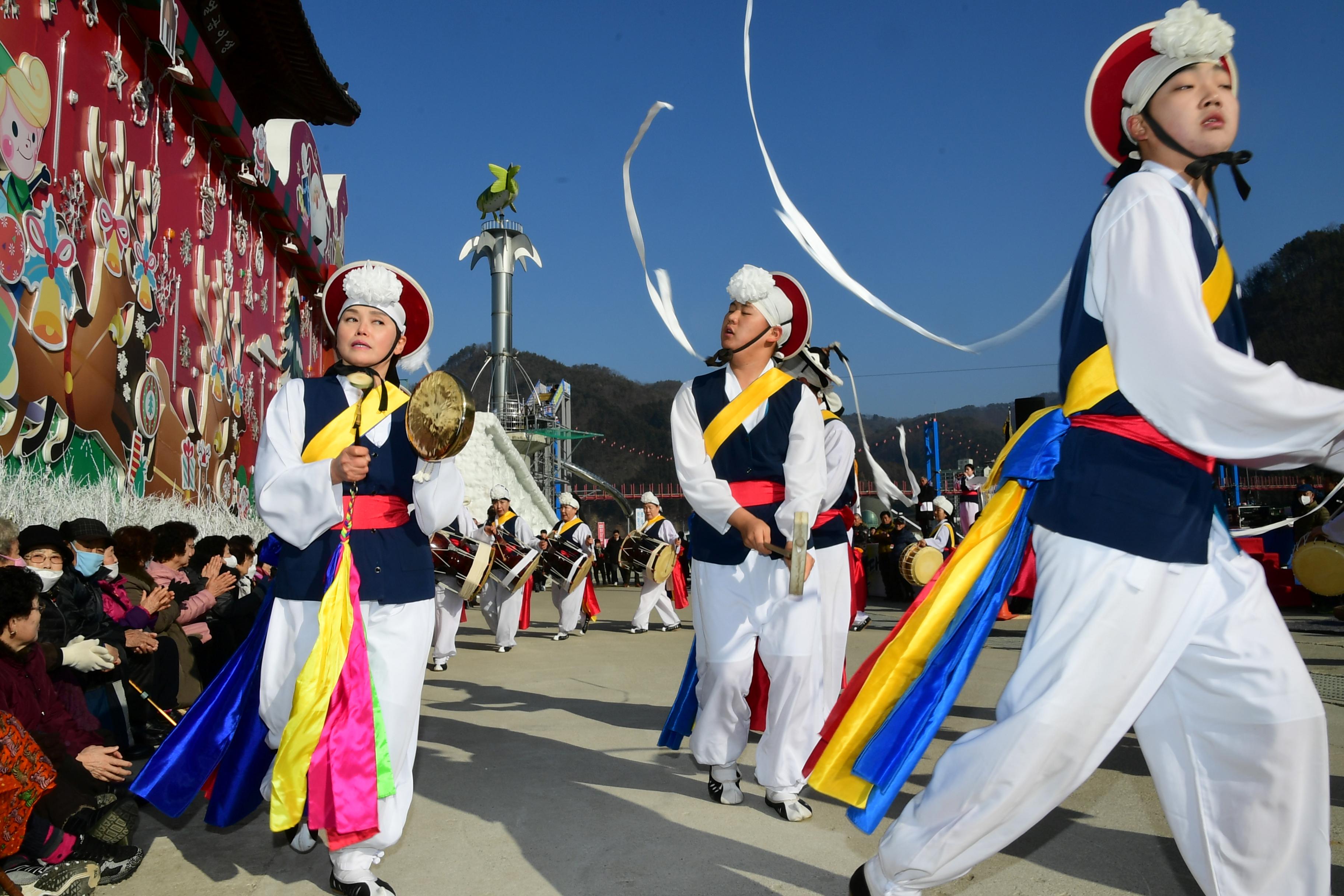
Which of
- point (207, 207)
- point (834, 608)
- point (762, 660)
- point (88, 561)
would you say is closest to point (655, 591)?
point (207, 207)

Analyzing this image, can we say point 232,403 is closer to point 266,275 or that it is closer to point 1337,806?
point 266,275

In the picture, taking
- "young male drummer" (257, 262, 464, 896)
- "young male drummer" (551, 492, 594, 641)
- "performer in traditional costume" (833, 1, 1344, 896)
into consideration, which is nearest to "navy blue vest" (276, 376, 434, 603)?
"young male drummer" (257, 262, 464, 896)

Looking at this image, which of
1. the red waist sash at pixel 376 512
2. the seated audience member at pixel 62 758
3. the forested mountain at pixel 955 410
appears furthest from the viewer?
the forested mountain at pixel 955 410

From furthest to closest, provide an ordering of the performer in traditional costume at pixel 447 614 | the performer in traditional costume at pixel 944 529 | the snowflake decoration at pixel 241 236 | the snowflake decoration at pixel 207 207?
1. the snowflake decoration at pixel 241 236
2. the snowflake decoration at pixel 207 207
3. the performer in traditional costume at pixel 944 529
4. the performer in traditional costume at pixel 447 614

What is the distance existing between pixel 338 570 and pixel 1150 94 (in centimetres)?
250

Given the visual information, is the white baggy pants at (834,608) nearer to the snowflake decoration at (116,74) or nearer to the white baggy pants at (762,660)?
the white baggy pants at (762,660)

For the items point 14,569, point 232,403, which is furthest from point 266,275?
point 14,569

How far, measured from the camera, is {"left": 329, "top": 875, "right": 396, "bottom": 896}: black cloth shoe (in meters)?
2.79

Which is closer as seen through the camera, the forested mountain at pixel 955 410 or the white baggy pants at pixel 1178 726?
the white baggy pants at pixel 1178 726

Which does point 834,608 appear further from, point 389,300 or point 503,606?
point 503,606

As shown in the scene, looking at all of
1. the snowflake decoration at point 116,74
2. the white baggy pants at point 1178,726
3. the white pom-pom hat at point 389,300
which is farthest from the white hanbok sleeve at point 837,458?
the snowflake decoration at point 116,74

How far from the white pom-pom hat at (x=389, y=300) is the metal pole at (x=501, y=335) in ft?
121

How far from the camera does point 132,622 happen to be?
4.60 m

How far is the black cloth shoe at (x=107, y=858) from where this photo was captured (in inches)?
117
